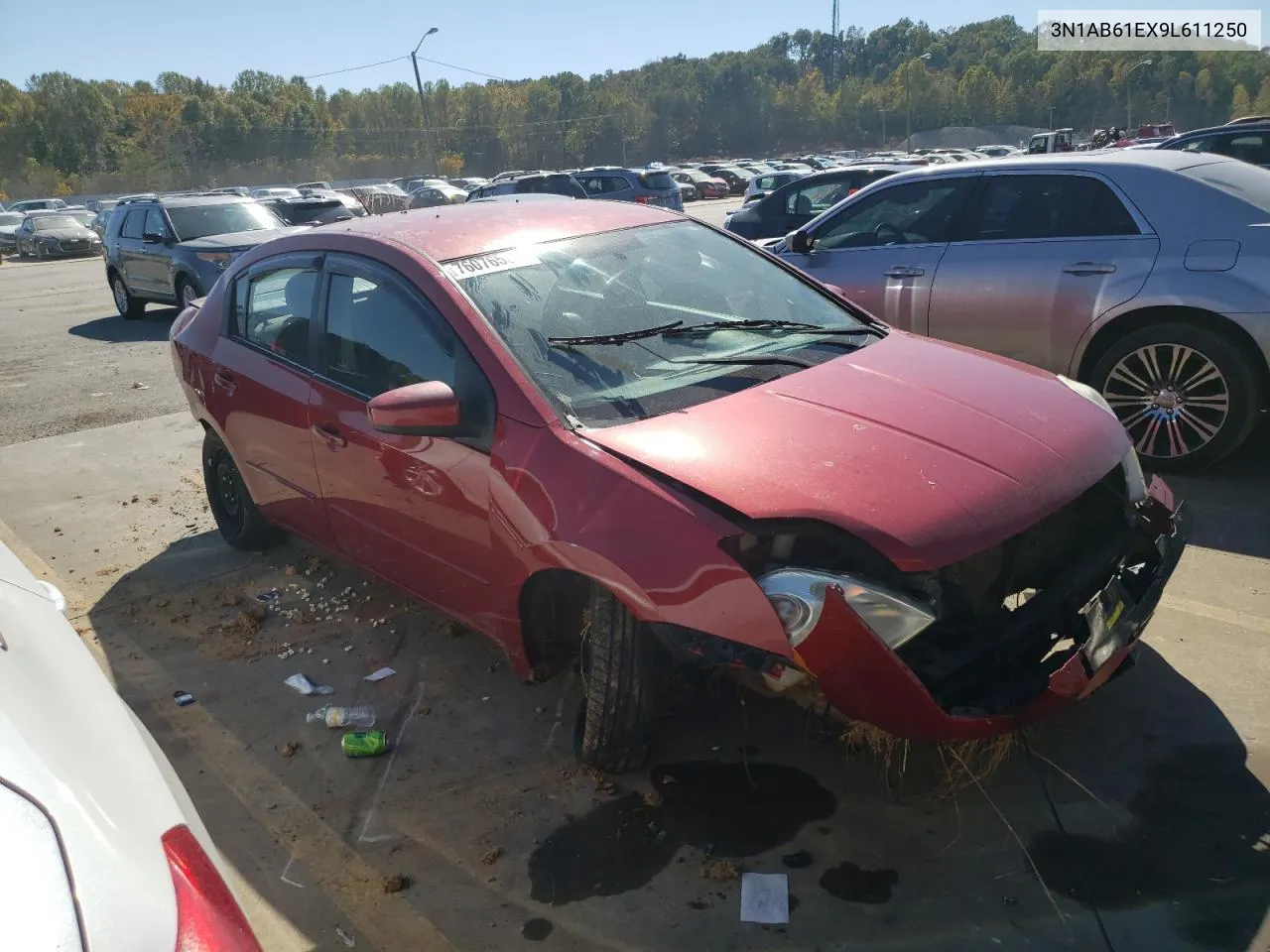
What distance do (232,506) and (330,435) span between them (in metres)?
1.77

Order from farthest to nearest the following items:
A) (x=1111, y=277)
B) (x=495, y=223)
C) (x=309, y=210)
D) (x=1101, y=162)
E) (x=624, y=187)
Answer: (x=624, y=187) → (x=309, y=210) → (x=1101, y=162) → (x=1111, y=277) → (x=495, y=223)

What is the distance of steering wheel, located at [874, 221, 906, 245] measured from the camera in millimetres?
6711

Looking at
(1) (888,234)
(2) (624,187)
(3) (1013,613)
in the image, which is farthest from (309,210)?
(3) (1013,613)

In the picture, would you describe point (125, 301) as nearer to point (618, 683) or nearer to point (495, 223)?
point (495, 223)

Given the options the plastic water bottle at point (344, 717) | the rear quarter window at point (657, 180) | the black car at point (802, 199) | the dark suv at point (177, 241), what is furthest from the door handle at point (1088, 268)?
the rear quarter window at point (657, 180)

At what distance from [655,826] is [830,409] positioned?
1.38m

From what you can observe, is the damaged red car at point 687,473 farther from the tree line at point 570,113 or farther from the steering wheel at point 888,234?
the tree line at point 570,113

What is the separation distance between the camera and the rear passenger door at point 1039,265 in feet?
18.6

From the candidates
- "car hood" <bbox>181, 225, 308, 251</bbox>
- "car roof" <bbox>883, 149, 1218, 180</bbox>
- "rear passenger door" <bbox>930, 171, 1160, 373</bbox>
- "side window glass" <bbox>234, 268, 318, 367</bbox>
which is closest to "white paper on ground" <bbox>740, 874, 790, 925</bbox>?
"side window glass" <bbox>234, 268, 318, 367</bbox>

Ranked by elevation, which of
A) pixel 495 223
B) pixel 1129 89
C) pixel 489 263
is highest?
pixel 1129 89

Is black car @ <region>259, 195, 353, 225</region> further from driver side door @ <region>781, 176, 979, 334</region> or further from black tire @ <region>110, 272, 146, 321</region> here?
driver side door @ <region>781, 176, 979, 334</region>

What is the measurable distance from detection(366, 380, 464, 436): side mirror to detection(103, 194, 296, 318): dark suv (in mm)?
10819

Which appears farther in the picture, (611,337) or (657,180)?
(657,180)

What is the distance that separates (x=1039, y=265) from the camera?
234 inches
